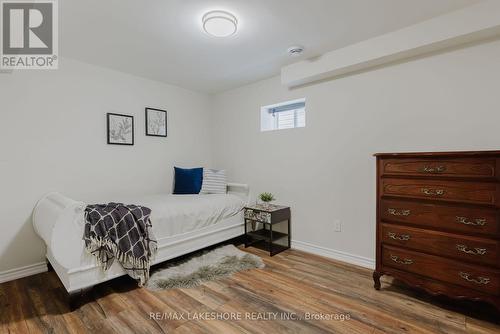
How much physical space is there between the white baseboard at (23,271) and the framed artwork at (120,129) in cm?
150

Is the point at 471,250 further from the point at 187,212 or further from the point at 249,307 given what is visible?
the point at 187,212

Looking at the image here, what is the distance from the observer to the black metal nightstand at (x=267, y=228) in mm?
2934

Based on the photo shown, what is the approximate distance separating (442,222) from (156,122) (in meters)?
3.43

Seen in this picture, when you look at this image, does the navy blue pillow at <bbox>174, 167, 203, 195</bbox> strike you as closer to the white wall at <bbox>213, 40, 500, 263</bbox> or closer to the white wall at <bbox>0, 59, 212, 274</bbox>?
the white wall at <bbox>0, 59, 212, 274</bbox>

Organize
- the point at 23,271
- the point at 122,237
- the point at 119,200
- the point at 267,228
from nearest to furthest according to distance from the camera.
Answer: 1. the point at 122,237
2. the point at 23,271
3. the point at 119,200
4. the point at 267,228

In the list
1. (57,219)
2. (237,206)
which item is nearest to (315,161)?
(237,206)

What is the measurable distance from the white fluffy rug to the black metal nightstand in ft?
1.11

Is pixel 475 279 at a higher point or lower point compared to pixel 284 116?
lower

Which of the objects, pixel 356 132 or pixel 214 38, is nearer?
pixel 214 38

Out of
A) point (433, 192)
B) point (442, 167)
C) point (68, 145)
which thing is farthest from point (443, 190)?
point (68, 145)

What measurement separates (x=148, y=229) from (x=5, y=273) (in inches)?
60.4

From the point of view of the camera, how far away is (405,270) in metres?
1.90

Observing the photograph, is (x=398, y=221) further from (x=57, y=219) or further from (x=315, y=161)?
(x=57, y=219)

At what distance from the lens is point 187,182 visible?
11.5 ft
